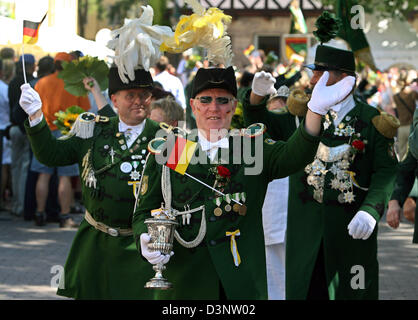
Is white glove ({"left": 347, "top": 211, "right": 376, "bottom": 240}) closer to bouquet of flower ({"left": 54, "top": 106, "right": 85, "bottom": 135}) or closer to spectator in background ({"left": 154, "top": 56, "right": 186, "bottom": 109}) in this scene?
bouquet of flower ({"left": 54, "top": 106, "right": 85, "bottom": 135})

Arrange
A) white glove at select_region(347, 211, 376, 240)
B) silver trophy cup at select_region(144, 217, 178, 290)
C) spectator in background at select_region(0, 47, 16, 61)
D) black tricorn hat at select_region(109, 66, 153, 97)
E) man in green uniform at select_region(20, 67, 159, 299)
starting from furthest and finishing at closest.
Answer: spectator in background at select_region(0, 47, 16, 61) → black tricorn hat at select_region(109, 66, 153, 97) → man in green uniform at select_region(20, 67, 159, 299) → white glove at select_region(347, 211, 376, 240) → silver trophy cup at select_region(144, 217, 178, 290)

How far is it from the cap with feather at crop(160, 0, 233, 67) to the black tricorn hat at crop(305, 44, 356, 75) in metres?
1.17

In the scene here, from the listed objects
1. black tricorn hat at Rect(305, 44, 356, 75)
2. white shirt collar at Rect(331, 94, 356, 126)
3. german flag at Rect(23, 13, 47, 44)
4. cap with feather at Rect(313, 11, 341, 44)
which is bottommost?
white shirt collar at Rect(331, 94, 356, 126)

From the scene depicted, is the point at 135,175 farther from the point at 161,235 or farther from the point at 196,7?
the point at 161,235

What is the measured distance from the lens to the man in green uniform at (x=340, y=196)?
586 centimetres

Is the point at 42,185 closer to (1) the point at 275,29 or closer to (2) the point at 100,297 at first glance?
(2) the point at 100,297

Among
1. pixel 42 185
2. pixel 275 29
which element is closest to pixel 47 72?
pixel 42 185

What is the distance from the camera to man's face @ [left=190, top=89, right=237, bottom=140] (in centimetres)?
464

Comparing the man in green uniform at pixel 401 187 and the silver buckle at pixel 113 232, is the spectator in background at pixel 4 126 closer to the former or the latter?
the silver buckle at pixel 113 232

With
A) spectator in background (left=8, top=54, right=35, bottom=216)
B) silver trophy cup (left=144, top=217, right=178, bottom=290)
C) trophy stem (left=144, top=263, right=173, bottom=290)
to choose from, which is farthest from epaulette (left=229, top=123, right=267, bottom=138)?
spectator in background (left=8, top=54, right=35, bottom=216)

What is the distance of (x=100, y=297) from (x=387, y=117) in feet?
6.69

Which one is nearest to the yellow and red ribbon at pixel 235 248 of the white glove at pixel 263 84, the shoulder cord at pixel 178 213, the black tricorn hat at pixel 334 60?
the shoulder cord at pixel 178 213

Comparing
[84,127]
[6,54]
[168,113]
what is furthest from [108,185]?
[6,54]

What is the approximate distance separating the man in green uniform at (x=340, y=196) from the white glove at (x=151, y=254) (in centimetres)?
178
